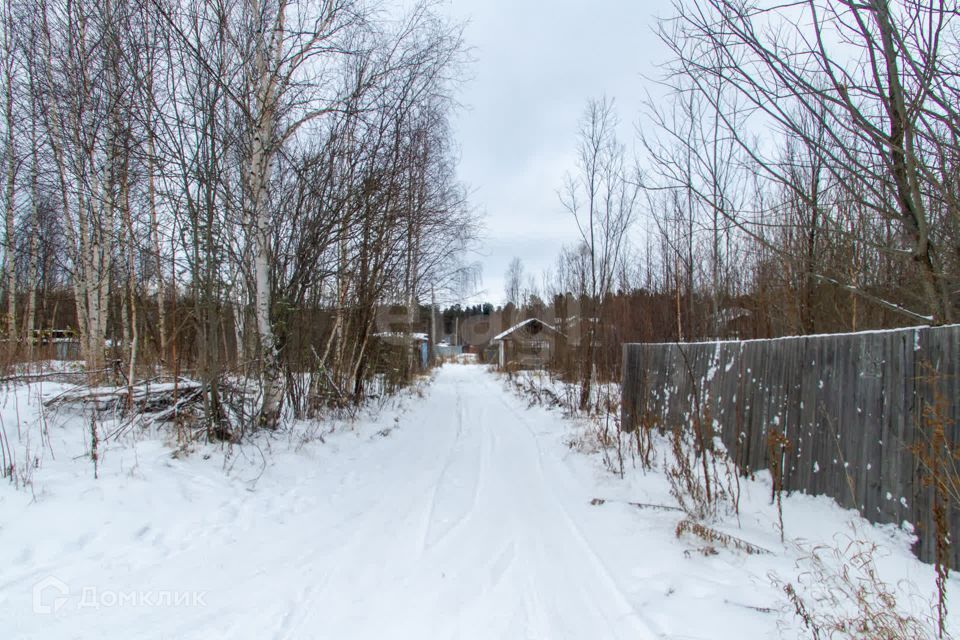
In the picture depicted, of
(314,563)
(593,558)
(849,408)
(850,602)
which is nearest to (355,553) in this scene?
(314,563)

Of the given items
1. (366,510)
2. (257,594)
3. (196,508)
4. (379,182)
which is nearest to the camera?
(257,594)

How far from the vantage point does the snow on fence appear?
9.55ft

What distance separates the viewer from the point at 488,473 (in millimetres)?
5992

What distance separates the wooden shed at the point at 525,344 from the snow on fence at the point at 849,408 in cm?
2067

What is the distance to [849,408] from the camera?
3.65 meters

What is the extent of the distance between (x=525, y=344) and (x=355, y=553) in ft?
96.4

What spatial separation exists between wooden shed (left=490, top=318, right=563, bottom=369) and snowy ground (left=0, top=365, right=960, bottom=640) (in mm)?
21350

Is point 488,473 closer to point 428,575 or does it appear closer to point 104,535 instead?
point 428,575

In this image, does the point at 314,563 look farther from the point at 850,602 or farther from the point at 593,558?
the point at 850,602

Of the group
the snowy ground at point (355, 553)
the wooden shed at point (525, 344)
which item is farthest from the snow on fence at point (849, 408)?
the wooden shed at point (525, 344)

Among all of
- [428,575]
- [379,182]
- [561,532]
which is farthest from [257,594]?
[379,182]

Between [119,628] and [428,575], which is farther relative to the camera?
[428,575]

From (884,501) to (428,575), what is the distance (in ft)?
11.1

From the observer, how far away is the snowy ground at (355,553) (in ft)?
8.17
